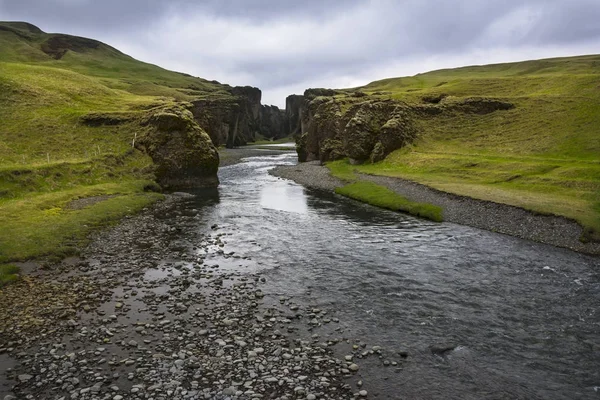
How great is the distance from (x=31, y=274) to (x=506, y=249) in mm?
32917

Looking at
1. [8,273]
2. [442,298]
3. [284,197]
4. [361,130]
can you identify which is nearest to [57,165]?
[284,197]

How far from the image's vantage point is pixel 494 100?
97.8 m

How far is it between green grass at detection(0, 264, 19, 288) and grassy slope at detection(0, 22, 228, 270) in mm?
1331

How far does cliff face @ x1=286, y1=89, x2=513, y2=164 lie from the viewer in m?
89.5

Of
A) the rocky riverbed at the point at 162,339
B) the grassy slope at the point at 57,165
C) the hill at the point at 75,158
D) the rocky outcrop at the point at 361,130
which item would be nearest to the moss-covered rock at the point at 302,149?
the rocky outcrop at the point at 361,130

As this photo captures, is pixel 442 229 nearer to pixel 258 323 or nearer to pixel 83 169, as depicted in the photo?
pixel 258 323

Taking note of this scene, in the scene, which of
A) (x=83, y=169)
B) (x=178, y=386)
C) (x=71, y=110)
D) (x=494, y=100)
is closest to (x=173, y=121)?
(x=83, y=169)

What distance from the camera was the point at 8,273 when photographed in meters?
23.2

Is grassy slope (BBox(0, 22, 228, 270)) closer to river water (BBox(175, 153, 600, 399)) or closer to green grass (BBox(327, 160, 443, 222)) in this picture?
river water (BBox(175, 153, 600, 399))

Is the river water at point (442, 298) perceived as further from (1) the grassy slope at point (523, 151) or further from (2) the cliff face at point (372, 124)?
(2) the cliff face at point (372, 124)

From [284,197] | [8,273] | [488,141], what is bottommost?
[284,197]

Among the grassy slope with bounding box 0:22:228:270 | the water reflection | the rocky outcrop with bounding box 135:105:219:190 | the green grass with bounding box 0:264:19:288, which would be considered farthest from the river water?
the rocky outcrop with bounding box 135:105:219:190

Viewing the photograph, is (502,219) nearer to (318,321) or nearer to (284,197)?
(318,321)

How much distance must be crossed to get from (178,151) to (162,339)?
51813 millimetres
